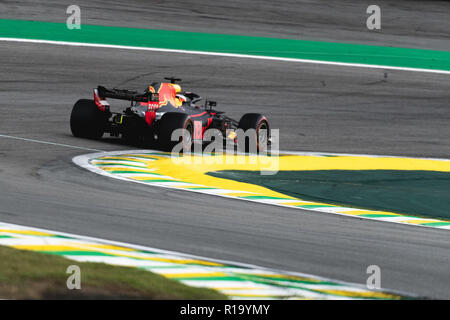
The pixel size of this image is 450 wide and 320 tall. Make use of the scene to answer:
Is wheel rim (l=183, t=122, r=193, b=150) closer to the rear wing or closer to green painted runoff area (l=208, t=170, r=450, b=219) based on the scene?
the rear wing

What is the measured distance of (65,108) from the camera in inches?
765

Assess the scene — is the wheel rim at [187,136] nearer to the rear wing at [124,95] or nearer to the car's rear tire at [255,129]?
the rear wing at [124,95]

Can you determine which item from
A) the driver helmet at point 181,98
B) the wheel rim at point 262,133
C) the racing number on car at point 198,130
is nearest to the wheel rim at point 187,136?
the racing number on car at point 198,130

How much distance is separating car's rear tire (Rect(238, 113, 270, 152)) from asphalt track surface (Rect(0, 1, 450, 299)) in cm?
103

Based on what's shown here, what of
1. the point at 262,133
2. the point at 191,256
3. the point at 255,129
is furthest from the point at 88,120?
the point at 191,256

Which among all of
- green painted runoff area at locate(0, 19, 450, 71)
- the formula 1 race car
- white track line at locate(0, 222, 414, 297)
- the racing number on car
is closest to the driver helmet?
the formula 1 race car

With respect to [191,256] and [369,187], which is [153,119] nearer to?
[369,187]

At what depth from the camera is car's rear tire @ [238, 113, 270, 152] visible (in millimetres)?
16312

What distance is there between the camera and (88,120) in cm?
1573

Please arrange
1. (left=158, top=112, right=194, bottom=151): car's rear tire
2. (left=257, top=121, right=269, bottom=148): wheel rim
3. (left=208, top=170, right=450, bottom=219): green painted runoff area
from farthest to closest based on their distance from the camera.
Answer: (left=257, top=121, right=269, bottom=148): wheel rim < (left=158, top=112, right=194, bottom=151): car's rear tire < (left=208, top=170, right=450, bottom=219): green painted runoff area

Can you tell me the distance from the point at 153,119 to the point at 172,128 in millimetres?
776

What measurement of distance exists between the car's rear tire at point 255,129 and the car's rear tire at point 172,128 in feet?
4.83
